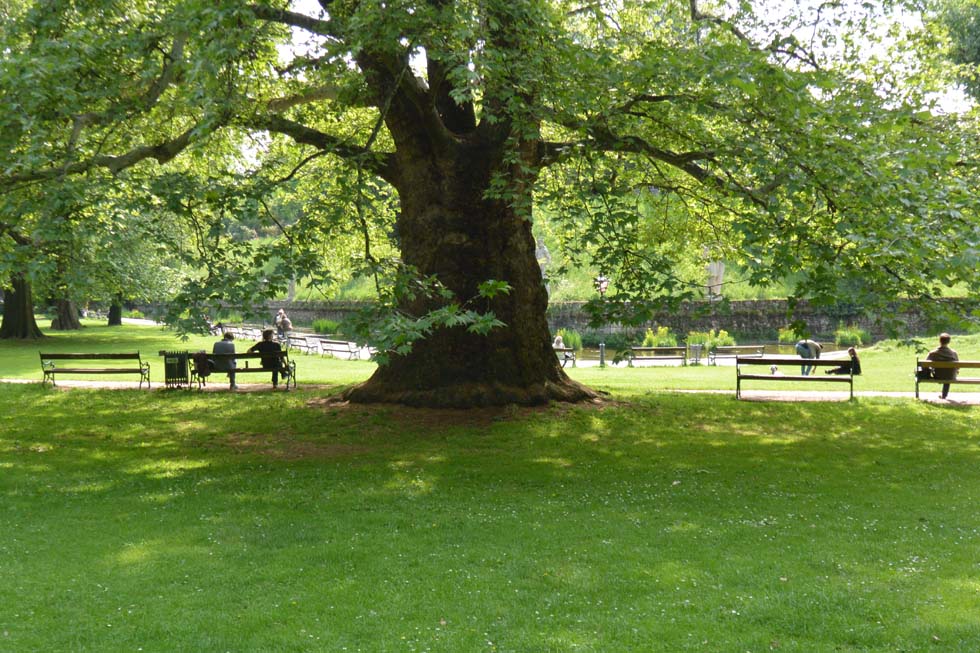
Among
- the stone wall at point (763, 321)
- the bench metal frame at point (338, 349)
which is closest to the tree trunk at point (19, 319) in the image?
the bench metal frame at point (338, 349)

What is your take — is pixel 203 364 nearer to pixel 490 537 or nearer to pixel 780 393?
pixel 780 393

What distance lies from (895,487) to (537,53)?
6059 mm

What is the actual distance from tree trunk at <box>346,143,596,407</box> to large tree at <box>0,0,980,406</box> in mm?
32

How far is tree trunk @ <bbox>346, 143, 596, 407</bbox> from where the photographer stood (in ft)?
42.9

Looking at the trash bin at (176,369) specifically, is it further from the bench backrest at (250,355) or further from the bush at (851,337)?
the bush at (851,337)

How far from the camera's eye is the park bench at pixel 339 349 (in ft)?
102

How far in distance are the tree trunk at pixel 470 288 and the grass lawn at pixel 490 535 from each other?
873 mm

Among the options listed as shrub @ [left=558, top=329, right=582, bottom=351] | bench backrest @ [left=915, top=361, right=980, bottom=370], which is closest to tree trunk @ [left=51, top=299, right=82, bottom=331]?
shrub @ [left=558, top=329, right=582, bottom=351]

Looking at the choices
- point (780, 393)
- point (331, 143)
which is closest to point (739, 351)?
point (780, 393)

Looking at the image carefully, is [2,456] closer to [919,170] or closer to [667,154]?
[667,154]

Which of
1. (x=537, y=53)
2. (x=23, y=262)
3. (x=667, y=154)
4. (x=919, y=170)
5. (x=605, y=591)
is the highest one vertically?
(x=537, y=53)

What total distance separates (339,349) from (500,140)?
20.2m

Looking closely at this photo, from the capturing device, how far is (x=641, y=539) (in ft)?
22.2

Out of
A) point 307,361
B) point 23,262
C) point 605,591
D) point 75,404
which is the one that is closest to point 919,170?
point 605,591
